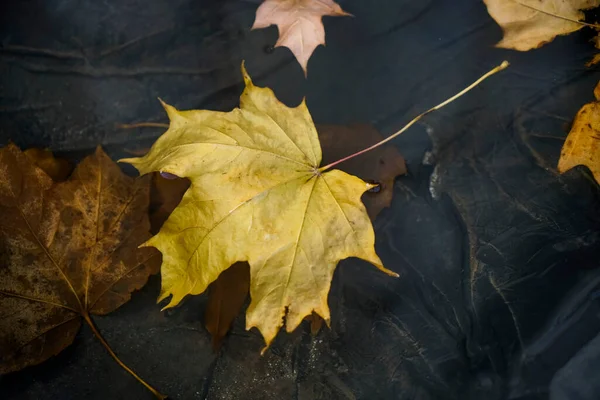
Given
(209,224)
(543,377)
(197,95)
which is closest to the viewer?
(209,224)

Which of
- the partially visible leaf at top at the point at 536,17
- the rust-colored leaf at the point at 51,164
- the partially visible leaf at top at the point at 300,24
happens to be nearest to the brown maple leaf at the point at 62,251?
the rust-colored leaf at the point at 51,164

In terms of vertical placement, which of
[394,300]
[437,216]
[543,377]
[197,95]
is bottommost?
[543,377]

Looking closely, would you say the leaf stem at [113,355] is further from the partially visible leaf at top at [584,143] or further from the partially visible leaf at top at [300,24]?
the partially visible leaf at top at [584,143]

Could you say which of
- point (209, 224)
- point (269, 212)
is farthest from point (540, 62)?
point (209, 224)

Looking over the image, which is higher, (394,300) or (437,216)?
(437,216)

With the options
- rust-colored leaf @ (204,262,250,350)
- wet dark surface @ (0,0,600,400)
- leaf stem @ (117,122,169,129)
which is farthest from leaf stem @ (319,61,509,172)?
leaf stem @ (117,122,169,129)

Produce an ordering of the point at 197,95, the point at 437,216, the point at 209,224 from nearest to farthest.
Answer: the point at 209,224 < the point at 437,216 < the point at 197,95

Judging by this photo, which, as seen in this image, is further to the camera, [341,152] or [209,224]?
[341,152]

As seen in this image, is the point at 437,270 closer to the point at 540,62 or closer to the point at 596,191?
the point at 596,191
